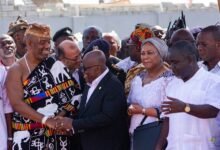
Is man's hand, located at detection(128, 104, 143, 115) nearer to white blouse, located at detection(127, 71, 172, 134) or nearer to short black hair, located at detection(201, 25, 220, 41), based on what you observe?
white blouse, located at detection(127, 71, 172, 134)

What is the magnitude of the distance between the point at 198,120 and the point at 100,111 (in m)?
1.03

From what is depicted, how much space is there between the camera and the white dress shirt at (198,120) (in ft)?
13.8

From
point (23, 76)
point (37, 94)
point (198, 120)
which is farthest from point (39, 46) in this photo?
point (198, 120)

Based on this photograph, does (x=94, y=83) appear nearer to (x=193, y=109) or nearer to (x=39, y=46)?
(x=39, y=46)

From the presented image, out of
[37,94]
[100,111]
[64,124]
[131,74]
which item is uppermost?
[131,74]

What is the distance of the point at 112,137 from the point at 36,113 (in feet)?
2.29

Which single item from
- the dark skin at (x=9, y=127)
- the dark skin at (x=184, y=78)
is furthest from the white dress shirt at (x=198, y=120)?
the dark skin at (x=9, y=127)

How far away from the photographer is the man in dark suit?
4957 millimetres

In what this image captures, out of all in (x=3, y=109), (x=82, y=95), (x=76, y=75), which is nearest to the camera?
(x=82, y=95)

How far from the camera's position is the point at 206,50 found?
4.63 metres

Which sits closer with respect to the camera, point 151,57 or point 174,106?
point 174,106

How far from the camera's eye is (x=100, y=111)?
498 cm

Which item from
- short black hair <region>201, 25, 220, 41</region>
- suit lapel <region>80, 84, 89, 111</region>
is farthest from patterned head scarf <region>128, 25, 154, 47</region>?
short black hair <region>201, 25, 220, 41</region>

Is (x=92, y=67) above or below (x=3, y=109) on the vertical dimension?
above
